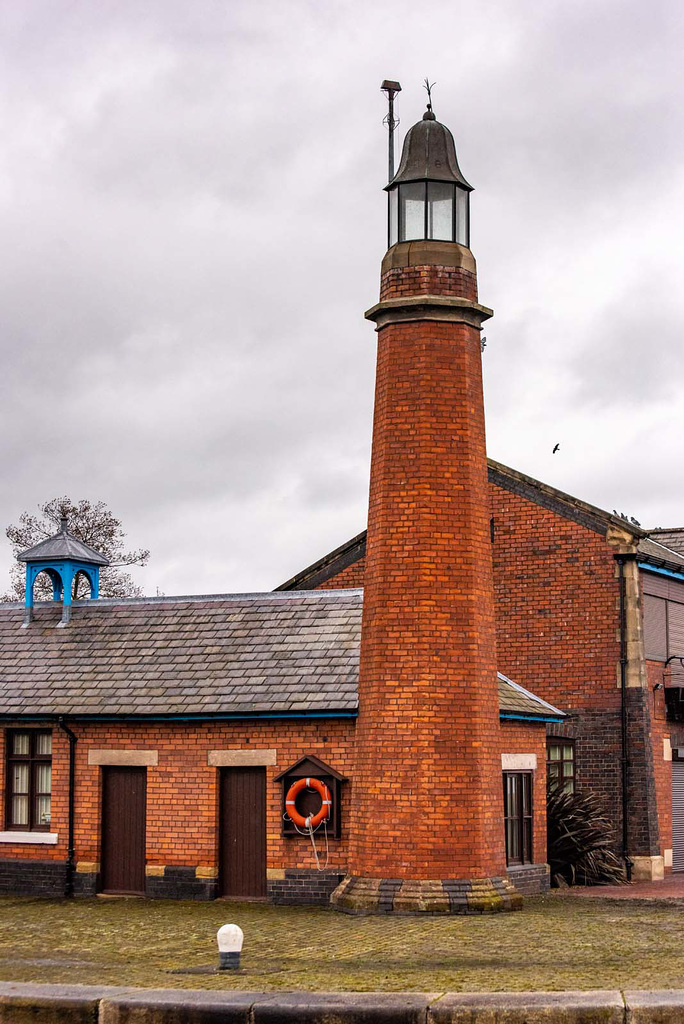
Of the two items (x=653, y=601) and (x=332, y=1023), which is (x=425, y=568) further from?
(x=653, y=601)

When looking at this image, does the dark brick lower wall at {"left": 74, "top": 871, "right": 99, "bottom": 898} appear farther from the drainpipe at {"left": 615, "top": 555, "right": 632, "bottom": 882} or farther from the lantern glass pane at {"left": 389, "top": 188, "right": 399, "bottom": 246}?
the lantern glass pane at {"left": 389, "top": 188, "right": 399, "bottom": 246}

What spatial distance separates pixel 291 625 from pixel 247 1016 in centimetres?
1049

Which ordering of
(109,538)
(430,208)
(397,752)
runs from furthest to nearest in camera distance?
(109,538) < (430,208) < (397,752)

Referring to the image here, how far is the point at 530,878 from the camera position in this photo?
776 inches

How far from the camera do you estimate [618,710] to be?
24141 millimetres

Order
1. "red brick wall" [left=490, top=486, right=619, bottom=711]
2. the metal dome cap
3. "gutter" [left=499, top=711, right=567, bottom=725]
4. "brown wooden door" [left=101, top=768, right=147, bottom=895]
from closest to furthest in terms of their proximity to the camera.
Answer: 1. the metal dome cap
2. "gutter" [left=499, top=711, right=567, bottom=725]
3. "brown wooden door" [left=101, top=768, right=147, bottom=895]
4. "red brick wall" [left=490, top=486, right=619, bottom=711]

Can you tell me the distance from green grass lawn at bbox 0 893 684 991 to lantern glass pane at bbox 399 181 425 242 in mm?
8595

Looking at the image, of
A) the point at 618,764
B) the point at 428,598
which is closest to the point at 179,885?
the point at 428,598

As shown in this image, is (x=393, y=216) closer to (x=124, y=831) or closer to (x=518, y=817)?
(x=518, y=817)

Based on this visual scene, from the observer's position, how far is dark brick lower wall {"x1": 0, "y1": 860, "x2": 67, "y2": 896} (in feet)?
66.9

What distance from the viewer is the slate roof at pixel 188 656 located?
1952 cm

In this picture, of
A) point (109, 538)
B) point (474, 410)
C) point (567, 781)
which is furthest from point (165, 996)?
point (109, 538)

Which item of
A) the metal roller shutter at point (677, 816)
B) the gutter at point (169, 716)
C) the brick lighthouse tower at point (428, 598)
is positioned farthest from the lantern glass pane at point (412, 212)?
the metal roller shutter at point (677, 816)

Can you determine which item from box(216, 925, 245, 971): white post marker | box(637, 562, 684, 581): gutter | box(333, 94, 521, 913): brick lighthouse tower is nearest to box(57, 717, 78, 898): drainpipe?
box(333, 94, 521, 913): brick lighthouse tower
